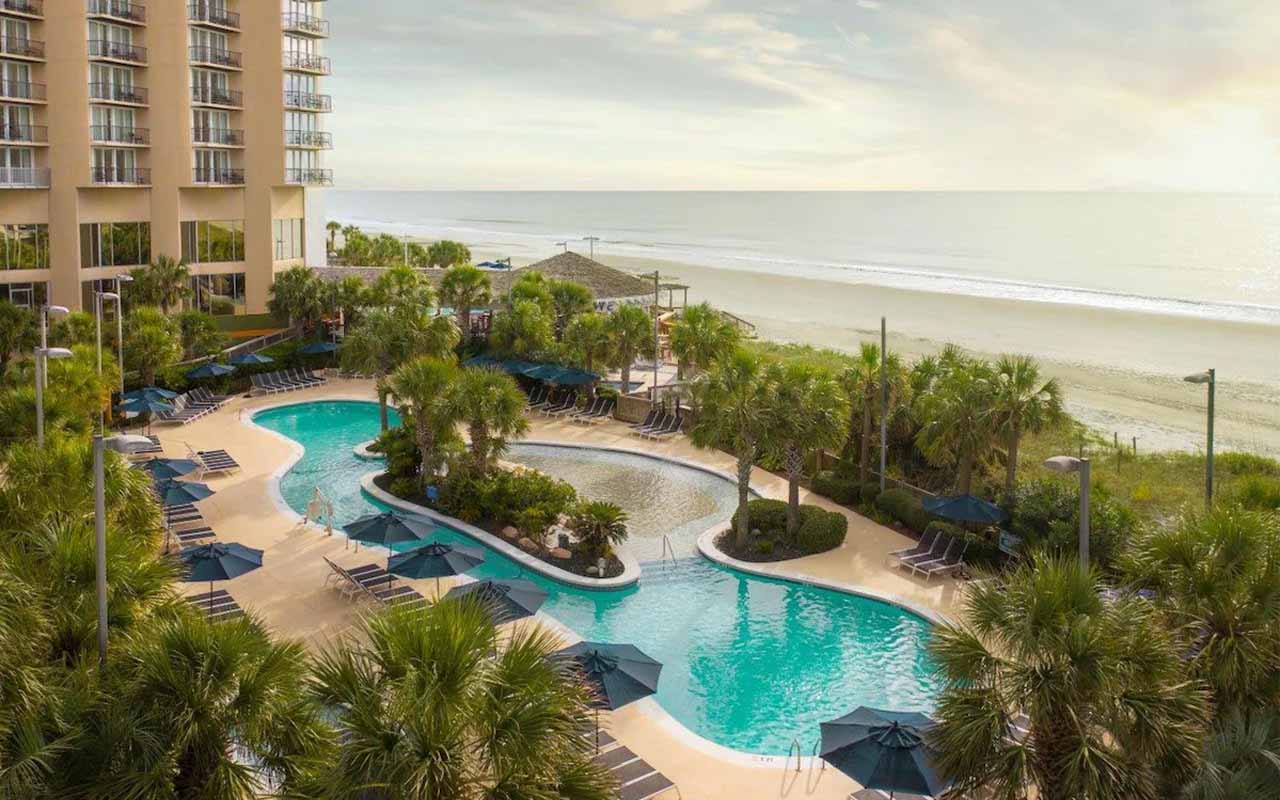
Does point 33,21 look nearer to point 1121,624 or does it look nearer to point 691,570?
point 691,570

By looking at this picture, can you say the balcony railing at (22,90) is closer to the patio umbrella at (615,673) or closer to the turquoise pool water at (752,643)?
the turquoise pool water at (752,643)

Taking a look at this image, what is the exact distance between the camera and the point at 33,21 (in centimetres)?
4728

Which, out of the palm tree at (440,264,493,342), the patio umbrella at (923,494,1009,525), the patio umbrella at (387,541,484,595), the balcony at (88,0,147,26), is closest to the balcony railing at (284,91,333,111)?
the balcony at (88,0,147,26)

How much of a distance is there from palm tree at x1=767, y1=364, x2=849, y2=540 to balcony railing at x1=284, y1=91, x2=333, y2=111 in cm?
3750

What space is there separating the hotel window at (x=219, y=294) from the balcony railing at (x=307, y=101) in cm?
885

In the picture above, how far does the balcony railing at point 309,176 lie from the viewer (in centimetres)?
5456

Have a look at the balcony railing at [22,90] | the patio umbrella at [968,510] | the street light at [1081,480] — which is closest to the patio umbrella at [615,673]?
the street light at [1081,480]

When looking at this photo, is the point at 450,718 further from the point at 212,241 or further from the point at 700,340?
the point at 212,241

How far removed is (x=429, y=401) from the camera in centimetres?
2806

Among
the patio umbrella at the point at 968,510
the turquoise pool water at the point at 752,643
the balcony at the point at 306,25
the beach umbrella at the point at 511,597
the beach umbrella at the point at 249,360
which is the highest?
the balcony at the point at 306,25

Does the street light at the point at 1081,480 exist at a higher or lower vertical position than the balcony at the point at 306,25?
lower

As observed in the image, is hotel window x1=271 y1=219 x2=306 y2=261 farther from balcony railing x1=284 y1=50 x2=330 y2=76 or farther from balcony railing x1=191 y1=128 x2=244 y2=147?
balcony railing x1=284 y1=50 x2=330 y2=76

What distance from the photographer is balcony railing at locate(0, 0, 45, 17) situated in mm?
46188

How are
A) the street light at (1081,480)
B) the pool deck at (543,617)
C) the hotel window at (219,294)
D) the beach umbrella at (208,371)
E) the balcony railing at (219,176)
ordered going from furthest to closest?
the hotel window at (219,294) → the balcony railing at (219,176) → the beach umbrella at (208,371) → the pool deck at (543,617) → the street light at (1081,480)
